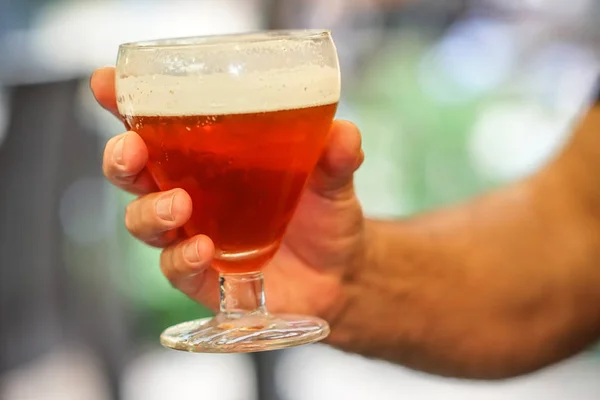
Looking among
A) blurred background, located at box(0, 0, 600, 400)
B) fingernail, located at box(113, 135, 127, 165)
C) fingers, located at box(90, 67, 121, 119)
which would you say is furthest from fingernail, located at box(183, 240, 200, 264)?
blurred background, located at box(0, 0, 600, 400)

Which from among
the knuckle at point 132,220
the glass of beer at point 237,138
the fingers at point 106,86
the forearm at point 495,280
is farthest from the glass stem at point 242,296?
the forearm at point 495,280

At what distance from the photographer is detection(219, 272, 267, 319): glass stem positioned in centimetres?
100

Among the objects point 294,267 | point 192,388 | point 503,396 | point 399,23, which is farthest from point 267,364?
point 294,267

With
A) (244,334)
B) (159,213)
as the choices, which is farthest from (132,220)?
(244,334)

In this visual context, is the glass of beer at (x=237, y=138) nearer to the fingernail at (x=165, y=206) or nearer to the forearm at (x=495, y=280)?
the fingernail at (x=165, y=206)

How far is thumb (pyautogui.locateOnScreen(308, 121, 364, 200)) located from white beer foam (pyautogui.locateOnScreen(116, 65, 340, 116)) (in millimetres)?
116

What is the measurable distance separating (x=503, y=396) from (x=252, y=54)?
6.06ft

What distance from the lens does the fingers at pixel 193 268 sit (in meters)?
0.94

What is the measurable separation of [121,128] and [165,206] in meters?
1.53

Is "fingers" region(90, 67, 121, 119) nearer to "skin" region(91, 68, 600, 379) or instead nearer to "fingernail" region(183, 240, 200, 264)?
"skin" region(91, 68, 600, 379)

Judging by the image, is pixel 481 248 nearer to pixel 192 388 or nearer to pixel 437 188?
pixel 437 188

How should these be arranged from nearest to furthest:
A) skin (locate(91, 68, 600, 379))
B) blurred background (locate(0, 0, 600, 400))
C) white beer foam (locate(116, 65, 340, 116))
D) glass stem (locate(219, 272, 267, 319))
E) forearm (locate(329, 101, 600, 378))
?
white beer foam (locate(116, 65, 340, 116)) → glass stem (locate(219, 272, 267, 319)) → skin (locate(91, 68, 600, 379)) → forearm (locate(329, 101, 600, 378)) → blurred background (locate(0, 0, 600, 400))

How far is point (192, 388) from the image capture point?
8.09ft

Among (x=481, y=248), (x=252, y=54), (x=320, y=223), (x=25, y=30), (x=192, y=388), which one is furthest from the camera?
(x=192, y=388)
